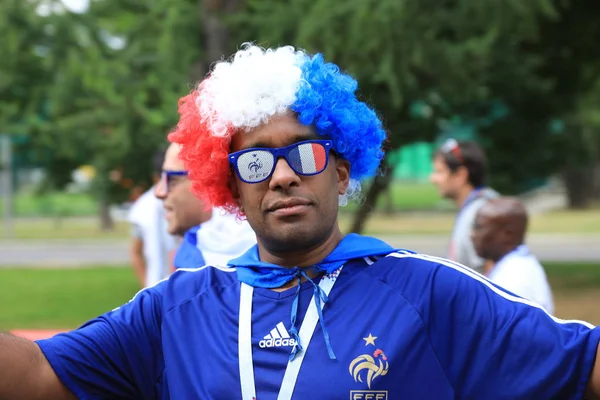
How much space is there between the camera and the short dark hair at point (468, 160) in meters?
6.08

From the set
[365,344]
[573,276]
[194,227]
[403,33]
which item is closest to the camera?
[365,344]

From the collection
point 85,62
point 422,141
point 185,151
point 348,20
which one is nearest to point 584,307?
point 422,141

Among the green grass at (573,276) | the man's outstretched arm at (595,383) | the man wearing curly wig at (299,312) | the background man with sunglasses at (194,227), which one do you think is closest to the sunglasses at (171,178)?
the background man with sunglasses at (194,227)

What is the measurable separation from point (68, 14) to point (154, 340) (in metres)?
7.94

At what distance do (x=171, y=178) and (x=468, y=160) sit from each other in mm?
2454

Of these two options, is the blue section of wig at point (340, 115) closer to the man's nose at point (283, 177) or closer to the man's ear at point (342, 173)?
the man's ear at point (342, 173)

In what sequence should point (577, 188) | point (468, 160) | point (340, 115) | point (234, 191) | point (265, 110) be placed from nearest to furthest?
point (265, 110)
point (340, 115)
point (234, 191)
point (468, 160)
point (577, 188)

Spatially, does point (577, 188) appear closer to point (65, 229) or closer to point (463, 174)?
point (65, 229)

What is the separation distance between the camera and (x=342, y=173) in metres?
2.53

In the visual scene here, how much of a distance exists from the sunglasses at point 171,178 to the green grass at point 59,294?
21.2ft

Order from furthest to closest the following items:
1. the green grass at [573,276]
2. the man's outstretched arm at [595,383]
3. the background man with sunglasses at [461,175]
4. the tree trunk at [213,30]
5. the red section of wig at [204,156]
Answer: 1. the green grass at [573,276]
2. the tree trunk at [213,30]
3. the background man with sunglasses at [461,175]
4. the red section of wig at [204,156]
5. the man's outstretched arm at [595,383]

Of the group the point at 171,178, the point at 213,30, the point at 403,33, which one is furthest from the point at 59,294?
the point at 171,178

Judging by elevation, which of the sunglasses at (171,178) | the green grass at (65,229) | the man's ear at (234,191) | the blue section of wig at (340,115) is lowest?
the green grass at (65,229)

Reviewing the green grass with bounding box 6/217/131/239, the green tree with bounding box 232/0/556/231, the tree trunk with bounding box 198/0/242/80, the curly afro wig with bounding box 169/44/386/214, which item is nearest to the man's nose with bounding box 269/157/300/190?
the curly afro wig with bounding box 169/44/386/214
